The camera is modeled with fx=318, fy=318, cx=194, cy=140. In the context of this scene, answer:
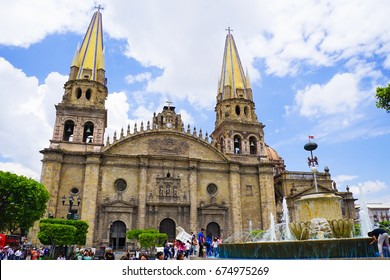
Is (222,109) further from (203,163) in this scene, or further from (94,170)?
(94,170)

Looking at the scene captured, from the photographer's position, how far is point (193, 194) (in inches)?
1227

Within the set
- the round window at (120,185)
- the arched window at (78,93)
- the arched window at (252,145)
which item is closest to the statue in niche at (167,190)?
the round window at (120,185)

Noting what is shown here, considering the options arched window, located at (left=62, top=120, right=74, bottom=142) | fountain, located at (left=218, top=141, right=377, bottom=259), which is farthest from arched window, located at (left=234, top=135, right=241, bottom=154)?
fountain, located at (left=218, top=141, right=377, bottom=259)

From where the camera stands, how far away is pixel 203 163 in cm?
3309

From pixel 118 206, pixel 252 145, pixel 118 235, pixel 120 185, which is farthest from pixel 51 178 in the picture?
pixel 252 145

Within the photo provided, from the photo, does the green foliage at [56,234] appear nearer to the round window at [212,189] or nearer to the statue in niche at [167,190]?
the statue in niche at [167,190]

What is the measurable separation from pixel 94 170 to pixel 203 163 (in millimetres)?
10833

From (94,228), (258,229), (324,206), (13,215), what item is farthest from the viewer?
(258,229)

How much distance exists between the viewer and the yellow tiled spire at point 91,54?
34.5m

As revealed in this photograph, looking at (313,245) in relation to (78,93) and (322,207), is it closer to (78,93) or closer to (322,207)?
(322,207)

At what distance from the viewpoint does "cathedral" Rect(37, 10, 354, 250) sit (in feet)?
94.3

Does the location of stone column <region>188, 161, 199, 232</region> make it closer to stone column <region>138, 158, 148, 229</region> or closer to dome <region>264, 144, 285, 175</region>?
stone column <region>138, 158, 148, 229</region>

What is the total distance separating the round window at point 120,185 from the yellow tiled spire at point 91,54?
11.8 m
